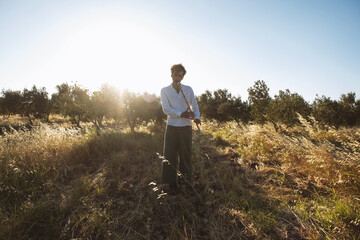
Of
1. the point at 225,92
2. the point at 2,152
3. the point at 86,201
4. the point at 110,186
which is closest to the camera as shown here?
the point at 86,201

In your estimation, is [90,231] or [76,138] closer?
[90,231]

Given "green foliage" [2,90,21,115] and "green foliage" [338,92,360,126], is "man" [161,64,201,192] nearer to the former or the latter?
"green foliage" [338,92,360,126]

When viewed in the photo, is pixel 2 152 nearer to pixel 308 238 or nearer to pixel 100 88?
pixel 308 238

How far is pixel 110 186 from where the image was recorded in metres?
3.21

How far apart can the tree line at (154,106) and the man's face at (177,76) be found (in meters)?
7.92

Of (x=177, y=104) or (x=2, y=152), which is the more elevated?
(x=177, y=104)

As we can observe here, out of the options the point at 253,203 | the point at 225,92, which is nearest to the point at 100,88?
the point at 253,203

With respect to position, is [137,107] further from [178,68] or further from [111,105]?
[178,68]

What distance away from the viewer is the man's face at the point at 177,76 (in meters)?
2.62

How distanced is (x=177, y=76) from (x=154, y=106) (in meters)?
12.0

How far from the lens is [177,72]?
8.57 feet

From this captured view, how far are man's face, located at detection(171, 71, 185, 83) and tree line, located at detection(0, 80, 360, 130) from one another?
7.92 metres

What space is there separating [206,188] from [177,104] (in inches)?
71.4

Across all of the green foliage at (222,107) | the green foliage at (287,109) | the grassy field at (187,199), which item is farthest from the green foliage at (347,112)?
the grassy field at (187,199)
